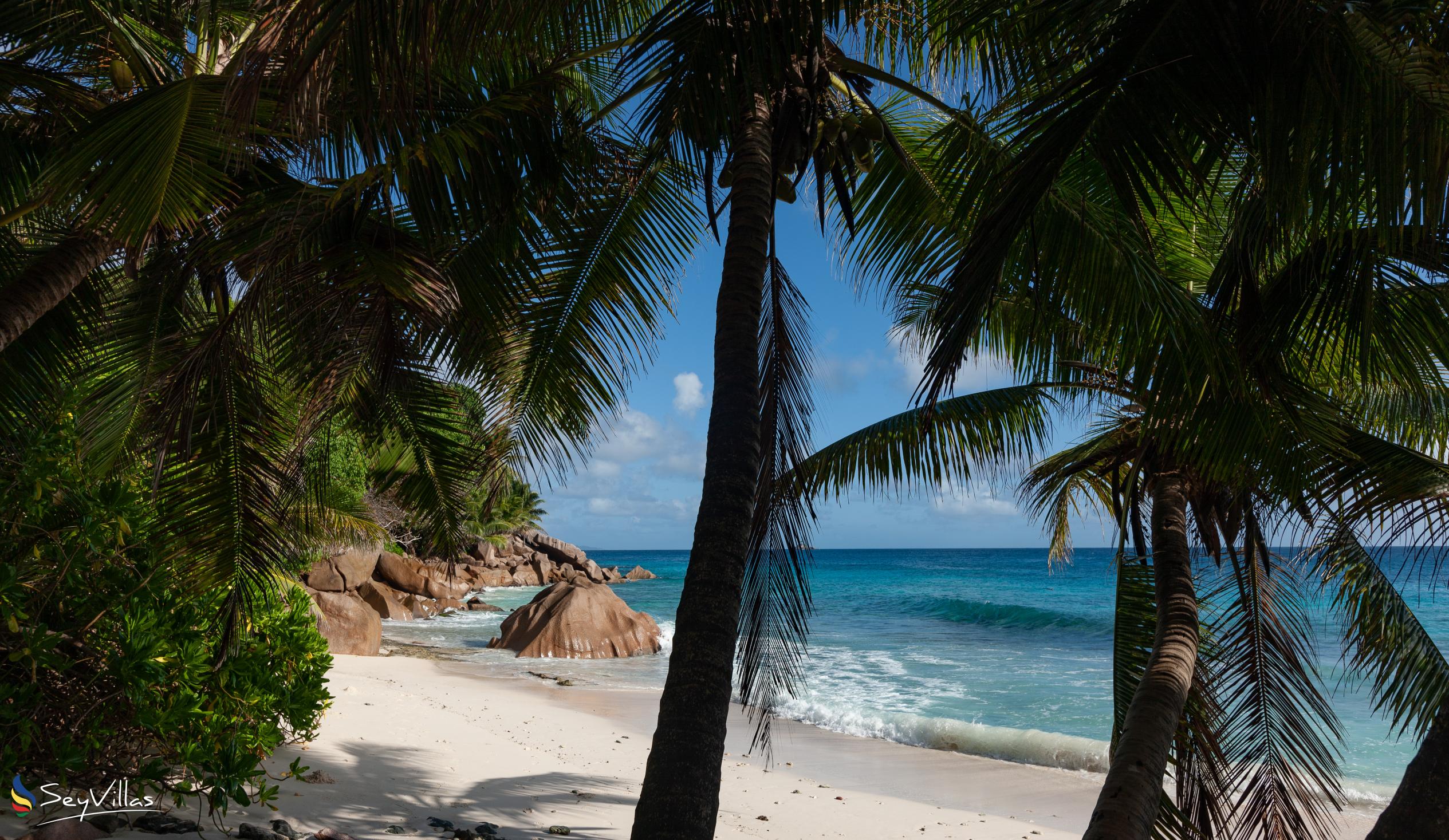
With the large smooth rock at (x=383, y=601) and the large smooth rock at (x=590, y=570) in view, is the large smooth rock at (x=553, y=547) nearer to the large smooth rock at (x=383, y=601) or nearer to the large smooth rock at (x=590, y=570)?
the large smooth rock at (x=590, y=570)

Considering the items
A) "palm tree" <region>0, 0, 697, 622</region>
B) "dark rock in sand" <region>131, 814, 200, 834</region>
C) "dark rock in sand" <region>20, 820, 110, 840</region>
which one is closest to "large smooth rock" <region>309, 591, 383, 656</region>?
"palm tree" <region>0, 0, 697, 622</region>

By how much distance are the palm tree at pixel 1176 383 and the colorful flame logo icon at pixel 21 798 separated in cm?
439

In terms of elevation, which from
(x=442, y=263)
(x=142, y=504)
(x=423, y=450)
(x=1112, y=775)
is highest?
(x=442, y=263)

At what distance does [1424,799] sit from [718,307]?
122 inches

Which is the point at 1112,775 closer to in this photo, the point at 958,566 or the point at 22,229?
the point at 22,229

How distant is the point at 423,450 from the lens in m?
Answer: 6.44

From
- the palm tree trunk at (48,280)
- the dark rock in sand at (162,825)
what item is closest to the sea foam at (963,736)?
the dark rock in sand at (162,825)

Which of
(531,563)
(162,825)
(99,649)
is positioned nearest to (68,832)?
(162,825)

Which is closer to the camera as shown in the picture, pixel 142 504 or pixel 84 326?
pixel 142 504

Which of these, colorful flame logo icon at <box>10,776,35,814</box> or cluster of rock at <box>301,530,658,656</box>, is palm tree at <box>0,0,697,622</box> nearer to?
colorful flame logo icon at <box>10,776,35,814</box>

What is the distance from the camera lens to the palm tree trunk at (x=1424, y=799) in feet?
7.83

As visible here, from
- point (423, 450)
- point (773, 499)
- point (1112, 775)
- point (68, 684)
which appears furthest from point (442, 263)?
point (1112, 775)

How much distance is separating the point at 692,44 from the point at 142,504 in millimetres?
3817

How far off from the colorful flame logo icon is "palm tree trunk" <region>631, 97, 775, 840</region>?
2.85 m
